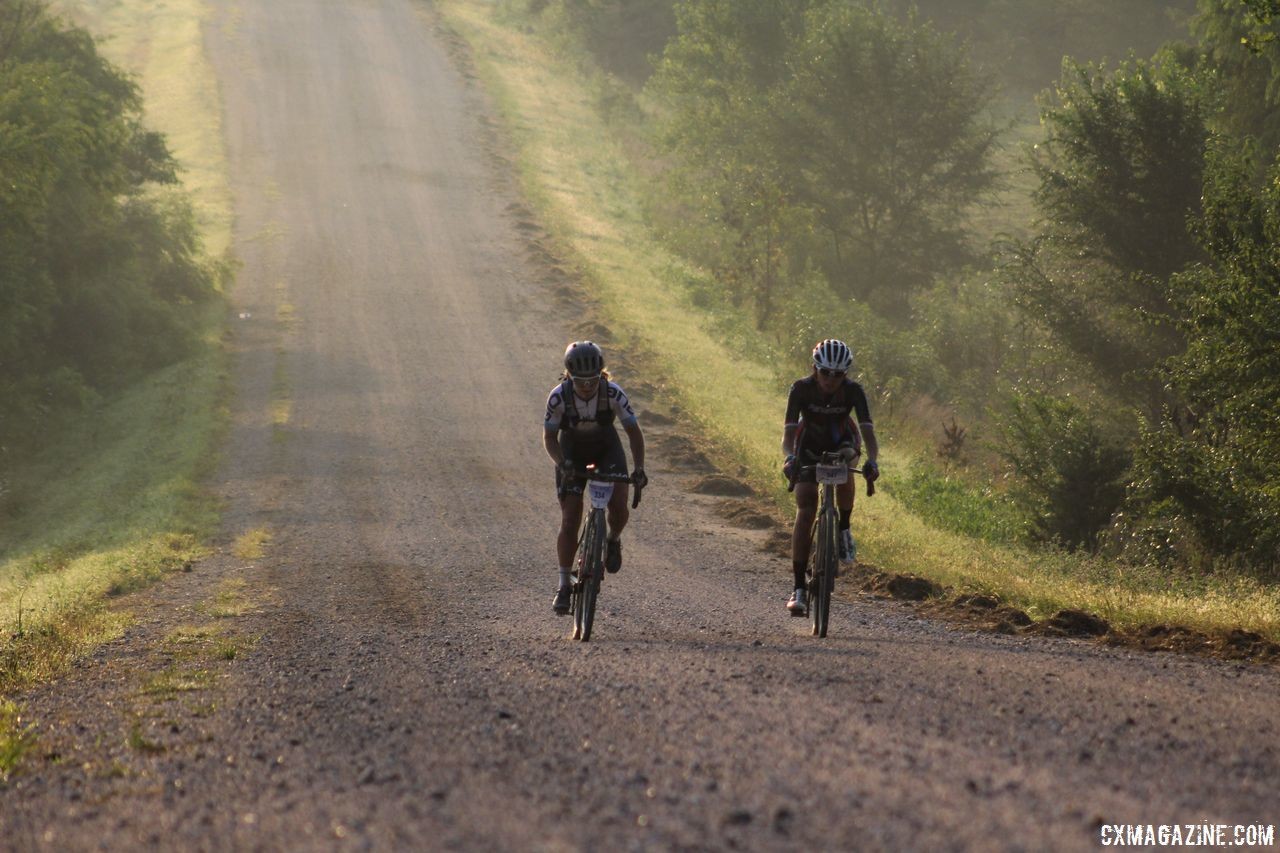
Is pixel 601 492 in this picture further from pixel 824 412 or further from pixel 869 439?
pixel 869 439

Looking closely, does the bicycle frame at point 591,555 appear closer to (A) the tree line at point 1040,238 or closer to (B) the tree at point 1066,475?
(A) the tree line at point 1040,238

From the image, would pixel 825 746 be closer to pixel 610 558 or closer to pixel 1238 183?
pixel 610 558

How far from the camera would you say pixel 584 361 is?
9594 millimetres

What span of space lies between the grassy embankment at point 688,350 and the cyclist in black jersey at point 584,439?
4.59 metres

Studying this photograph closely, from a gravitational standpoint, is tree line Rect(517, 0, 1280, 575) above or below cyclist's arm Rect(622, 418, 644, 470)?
above

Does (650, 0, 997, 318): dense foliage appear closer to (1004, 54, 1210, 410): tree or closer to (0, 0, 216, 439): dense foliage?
(1004, 54, 1210, 410): tree

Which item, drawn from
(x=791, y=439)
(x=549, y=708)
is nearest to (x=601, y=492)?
(x=791, y=439)

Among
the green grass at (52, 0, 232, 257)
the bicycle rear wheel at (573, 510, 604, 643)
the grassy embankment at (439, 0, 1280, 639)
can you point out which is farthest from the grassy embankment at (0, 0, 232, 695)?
the grassy embankment at (439, 0, 1280, 639)

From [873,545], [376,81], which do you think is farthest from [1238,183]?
[376,81]

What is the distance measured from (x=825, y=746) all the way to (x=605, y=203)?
39862 millimetres

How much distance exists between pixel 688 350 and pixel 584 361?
2023 cm

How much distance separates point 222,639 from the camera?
37.1ft

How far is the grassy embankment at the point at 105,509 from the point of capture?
12609mm

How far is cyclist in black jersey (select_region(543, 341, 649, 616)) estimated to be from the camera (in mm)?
9773
